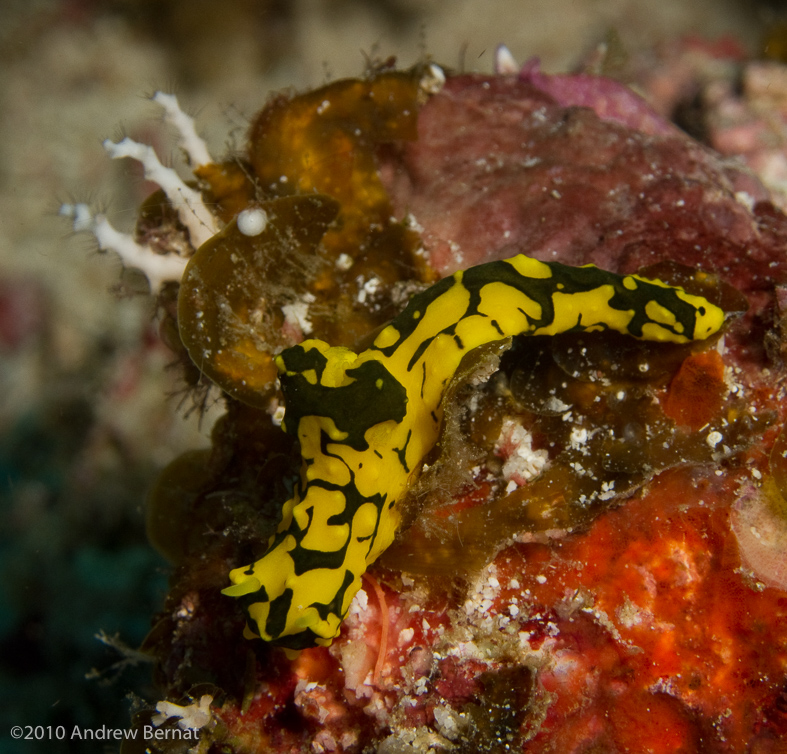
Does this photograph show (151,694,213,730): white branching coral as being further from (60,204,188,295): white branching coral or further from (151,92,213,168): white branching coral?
(151,92,213,168): white branching coral

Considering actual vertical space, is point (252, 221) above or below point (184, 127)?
below

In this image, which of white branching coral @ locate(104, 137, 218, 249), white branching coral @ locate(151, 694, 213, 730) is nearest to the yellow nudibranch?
white branching coral @ locate(151, 694, 213, 730)

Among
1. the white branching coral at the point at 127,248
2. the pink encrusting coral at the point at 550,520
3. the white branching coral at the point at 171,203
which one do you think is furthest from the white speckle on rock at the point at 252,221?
the white branching coral at the point at 127,248

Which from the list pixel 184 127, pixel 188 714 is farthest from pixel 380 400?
pixel 184 127

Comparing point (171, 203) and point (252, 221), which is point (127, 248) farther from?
point (252, 221)

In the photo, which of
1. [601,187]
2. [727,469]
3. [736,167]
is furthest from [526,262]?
[736,167]

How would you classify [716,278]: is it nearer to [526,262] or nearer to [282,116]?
[526,262]
